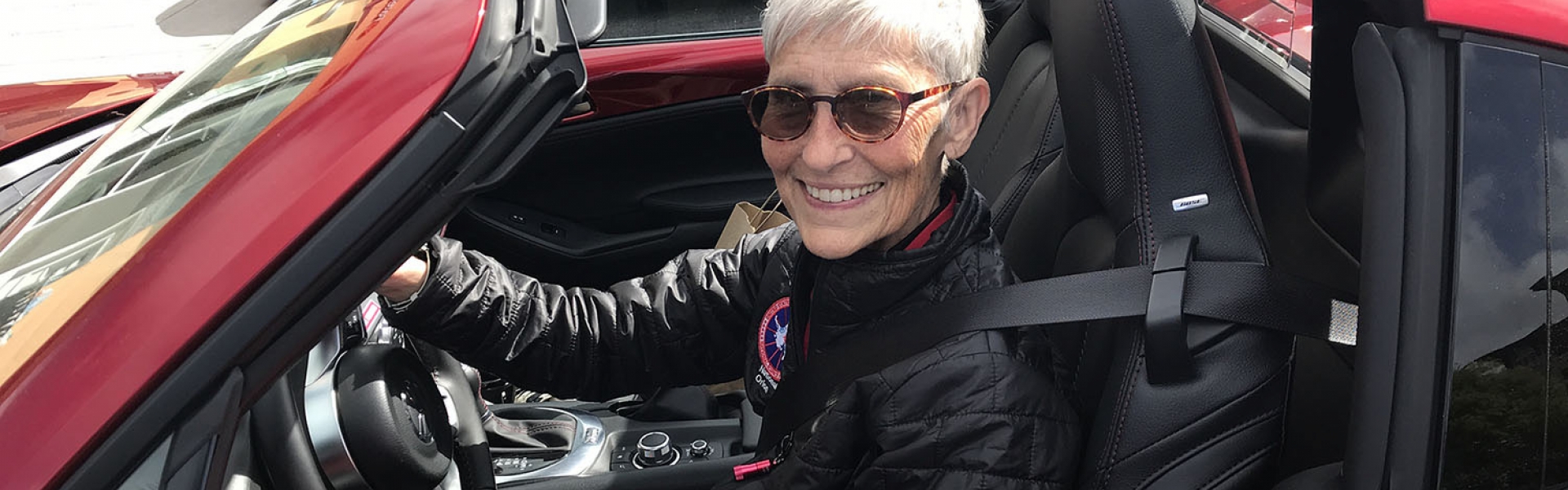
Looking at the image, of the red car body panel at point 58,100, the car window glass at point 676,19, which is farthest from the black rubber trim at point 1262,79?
the red car body panel at point 58,100

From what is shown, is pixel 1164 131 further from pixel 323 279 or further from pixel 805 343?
pixel 323 279

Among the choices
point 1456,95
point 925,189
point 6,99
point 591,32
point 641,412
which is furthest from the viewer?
point 6,99

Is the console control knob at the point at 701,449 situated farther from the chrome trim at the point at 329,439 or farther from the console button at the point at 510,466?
the chrome trim at the point at 329,439

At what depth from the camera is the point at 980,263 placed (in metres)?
1.34

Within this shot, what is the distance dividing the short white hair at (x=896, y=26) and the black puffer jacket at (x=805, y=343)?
6.2 inches

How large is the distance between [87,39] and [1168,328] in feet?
19.5

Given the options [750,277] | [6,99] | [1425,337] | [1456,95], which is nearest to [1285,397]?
[1425,337]

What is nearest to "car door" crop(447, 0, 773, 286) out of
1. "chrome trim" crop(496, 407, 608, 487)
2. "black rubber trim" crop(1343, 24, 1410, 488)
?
"chrome trim" crop(496, 407, 608, 487)

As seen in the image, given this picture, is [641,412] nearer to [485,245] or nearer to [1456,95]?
[485,245]

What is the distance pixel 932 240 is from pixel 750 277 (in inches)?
18.1

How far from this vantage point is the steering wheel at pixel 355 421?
118 centimetres

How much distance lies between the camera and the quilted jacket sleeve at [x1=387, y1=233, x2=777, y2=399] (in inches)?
61.7

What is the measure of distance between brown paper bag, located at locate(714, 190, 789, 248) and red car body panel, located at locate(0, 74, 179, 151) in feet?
4.27

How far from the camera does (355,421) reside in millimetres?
1232
